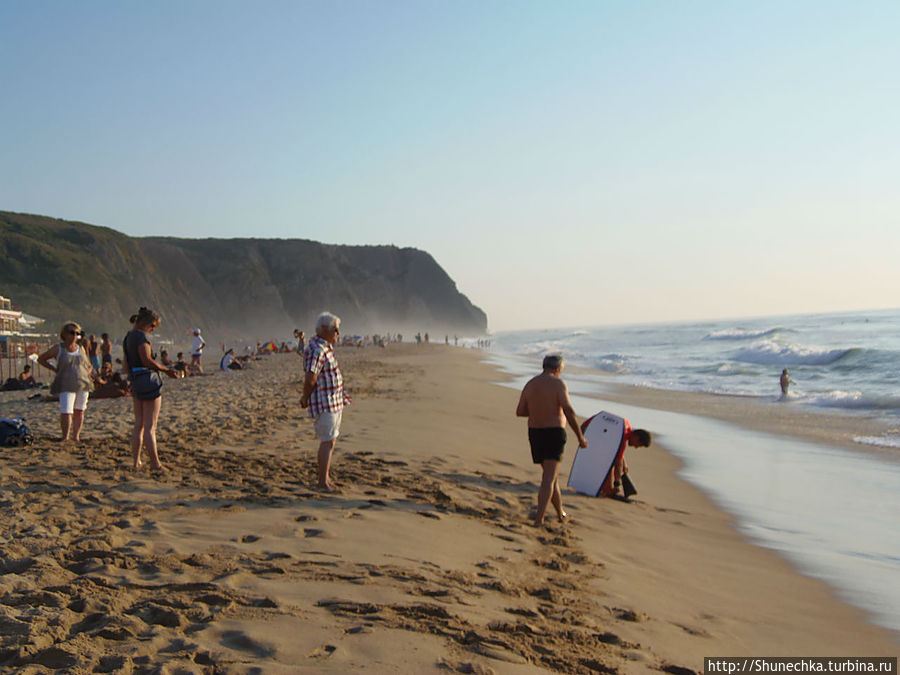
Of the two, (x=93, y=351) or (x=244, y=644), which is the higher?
(x=93, y=351)

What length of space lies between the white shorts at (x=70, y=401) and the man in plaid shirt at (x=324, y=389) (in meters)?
3.69

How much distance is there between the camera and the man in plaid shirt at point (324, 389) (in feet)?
17.5

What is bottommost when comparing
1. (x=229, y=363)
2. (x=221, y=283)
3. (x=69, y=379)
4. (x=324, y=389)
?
(x=229, y=363)

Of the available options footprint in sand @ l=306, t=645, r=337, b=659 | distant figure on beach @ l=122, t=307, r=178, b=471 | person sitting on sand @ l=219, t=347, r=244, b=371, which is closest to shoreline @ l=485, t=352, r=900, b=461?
footprint in sand @ l=306, t=645, r=337, b=659

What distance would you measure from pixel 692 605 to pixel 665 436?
27.7 ft

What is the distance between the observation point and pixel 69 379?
7.24m

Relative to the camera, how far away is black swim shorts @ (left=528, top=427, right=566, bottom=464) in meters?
5.29

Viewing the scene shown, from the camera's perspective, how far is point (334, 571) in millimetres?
3539

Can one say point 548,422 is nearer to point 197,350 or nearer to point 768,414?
point 768,414

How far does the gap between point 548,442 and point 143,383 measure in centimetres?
403

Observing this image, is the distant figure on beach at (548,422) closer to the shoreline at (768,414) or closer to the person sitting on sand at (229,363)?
the shoreline at (768,414)

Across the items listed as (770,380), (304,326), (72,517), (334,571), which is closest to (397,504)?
(334,571)

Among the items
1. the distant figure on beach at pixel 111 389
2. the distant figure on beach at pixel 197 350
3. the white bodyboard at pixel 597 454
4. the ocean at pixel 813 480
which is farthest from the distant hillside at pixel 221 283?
the white bodyboard at pixel 597 454

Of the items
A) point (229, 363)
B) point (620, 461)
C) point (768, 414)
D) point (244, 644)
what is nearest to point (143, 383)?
point (244, 644)
